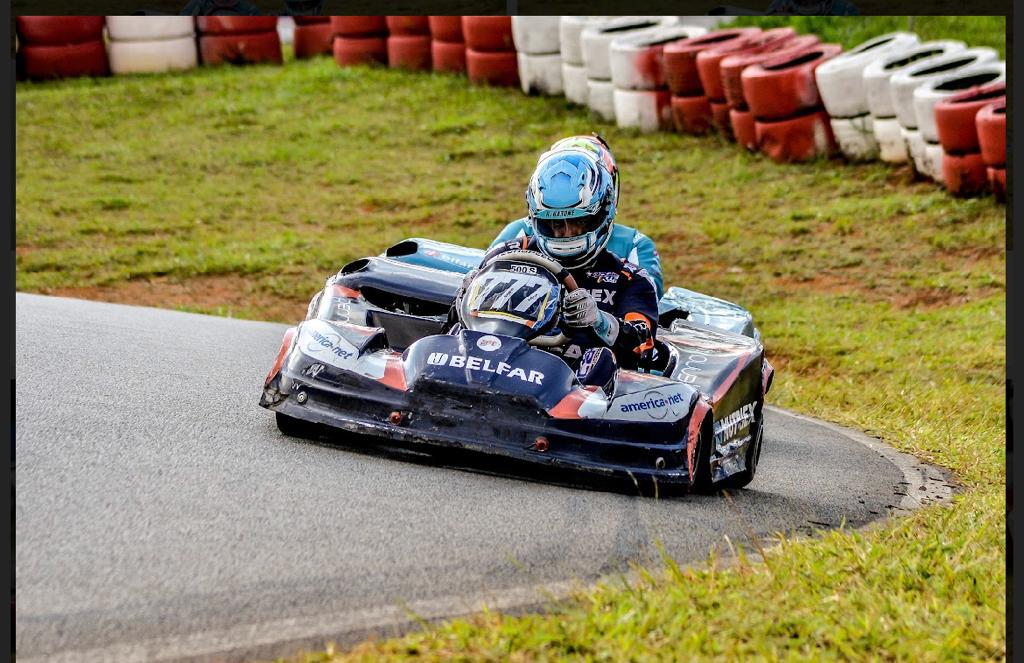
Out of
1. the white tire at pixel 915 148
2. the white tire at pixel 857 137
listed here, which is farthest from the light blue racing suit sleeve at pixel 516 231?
the white tire at pixel 857 137

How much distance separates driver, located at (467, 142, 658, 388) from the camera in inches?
202

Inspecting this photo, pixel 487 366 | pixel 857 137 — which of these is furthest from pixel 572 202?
pixel 857 137

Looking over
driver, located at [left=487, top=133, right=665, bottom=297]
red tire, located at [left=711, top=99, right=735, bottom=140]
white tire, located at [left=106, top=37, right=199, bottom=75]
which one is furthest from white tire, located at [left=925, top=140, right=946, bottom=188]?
white tire, located at [left=106, top=37, right=199, bottom=75]

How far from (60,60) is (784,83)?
28.3 ft

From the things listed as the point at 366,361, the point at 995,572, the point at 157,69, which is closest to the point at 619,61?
the point at 157,69

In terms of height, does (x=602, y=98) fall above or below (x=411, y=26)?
below

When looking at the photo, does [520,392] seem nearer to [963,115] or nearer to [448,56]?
[963,115]

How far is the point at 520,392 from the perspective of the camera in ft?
15.2

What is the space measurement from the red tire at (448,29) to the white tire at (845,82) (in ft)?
15.2

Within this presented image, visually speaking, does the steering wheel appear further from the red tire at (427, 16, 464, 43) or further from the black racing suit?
the red tire at (427, 16, 464, 43)

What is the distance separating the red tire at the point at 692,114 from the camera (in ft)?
43.3

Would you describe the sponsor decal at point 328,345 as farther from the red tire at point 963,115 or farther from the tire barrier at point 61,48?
the tire barrier at point 61,48

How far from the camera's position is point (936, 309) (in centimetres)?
948

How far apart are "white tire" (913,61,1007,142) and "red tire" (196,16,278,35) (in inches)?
328
